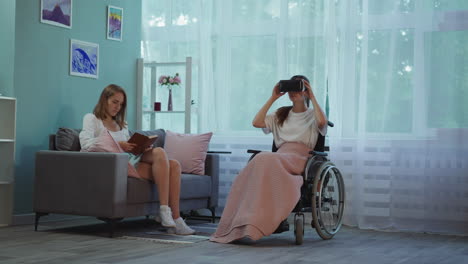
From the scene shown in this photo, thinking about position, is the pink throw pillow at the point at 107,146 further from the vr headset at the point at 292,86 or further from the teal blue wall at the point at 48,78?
the vr headset at the point at 292,86

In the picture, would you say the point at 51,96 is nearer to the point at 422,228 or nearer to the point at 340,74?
the point at 340,74

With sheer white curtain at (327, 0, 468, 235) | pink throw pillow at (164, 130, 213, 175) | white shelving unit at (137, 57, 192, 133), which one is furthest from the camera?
white shelving unit at (137, 57, 192, 133)

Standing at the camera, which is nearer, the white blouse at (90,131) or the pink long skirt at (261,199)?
the pink long skirt at (261,199)

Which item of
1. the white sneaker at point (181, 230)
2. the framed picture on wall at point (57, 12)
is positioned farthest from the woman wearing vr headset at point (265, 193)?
the framed picture on wall at point (57, 12)

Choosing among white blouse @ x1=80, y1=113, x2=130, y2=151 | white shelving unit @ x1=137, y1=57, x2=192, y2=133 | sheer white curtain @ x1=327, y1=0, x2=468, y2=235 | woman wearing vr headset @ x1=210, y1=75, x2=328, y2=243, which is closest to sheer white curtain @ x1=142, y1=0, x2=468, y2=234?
sheer white curtain @ x1=327, y1=0, x2=468, y2=235

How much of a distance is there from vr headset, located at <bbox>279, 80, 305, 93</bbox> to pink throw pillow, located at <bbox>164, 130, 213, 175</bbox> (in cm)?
107

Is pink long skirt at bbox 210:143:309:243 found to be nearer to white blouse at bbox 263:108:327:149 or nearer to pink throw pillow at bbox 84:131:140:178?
white blouse at bbox 263:108:327:149

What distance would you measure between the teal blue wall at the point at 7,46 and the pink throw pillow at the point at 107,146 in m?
0.80

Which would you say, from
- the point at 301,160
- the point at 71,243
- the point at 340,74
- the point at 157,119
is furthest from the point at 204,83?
the point at 71,243

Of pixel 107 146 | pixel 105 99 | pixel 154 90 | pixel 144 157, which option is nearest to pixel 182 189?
pixel 144 157

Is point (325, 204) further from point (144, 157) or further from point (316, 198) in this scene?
point (144, 157)

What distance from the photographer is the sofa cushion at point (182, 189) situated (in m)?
4.45

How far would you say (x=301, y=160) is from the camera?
436 cm

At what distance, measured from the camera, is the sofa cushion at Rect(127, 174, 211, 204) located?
4449 millimetres
